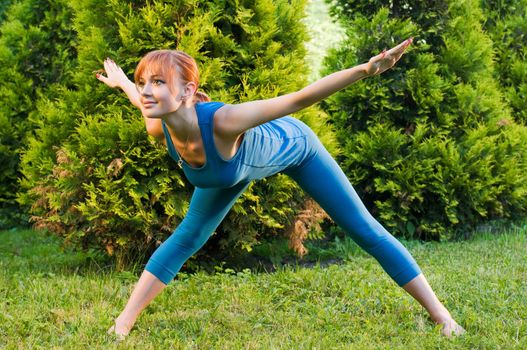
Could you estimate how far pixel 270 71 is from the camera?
5.37 metres

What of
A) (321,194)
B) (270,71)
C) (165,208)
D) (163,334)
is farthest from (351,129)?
(163,334)

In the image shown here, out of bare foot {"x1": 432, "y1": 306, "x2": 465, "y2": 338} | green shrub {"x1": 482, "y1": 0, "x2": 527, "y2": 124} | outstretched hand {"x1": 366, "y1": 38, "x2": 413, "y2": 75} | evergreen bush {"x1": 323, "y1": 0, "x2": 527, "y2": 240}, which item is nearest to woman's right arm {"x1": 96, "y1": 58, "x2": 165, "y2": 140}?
outstretched hand {"x1": 366, "y1": 38, "x2": 413, "y2": 75}

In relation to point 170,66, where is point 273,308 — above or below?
below

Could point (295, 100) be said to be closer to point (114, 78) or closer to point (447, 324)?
point (114, 78)

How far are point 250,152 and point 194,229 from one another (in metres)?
0.64

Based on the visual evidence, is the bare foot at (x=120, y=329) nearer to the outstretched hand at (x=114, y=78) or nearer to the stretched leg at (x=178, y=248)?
the stretched leg at (x=178, y=248)

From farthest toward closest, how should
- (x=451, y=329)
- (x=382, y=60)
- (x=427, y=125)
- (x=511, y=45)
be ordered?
1. (x=511, y=45)
2. (x=427, y=125)
3. (x=451, y=329)
4. (x=382, y=60)

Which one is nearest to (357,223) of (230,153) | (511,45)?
(230,153)

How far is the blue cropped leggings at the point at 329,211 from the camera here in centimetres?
383

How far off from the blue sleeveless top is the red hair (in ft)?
0.54

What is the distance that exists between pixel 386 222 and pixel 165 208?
2321mm

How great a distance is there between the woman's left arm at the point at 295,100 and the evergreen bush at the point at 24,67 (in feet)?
15.1

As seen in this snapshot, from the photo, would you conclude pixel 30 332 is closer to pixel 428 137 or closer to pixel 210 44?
pixel 210 44

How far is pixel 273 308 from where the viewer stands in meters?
4.39
